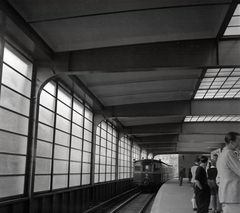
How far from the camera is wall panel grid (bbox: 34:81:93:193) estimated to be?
38.1 ft

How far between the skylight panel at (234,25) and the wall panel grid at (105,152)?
12544mm

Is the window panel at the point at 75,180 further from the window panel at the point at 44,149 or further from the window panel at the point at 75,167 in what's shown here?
the window panel at the point at 44,149

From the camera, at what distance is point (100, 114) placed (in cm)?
1952

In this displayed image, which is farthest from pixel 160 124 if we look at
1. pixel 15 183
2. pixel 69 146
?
pixel 15 183

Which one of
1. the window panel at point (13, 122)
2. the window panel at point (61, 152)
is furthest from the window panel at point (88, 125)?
the window panel at point (13, 122)

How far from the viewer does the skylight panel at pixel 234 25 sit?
9109 mm

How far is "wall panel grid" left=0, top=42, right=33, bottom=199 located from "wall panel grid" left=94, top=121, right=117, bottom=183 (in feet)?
35.4

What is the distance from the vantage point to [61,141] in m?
13.8

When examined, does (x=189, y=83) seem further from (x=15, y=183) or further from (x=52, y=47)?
(x=15, y=183)

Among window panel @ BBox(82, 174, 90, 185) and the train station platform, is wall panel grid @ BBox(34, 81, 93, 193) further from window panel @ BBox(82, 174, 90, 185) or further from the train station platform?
the train station platform

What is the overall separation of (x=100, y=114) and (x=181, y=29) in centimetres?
1097

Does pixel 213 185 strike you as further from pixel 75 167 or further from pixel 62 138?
pixel 75 167

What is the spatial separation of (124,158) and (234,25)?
941 inches

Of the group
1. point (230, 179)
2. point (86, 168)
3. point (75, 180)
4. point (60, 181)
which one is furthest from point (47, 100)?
point (230, 179)
